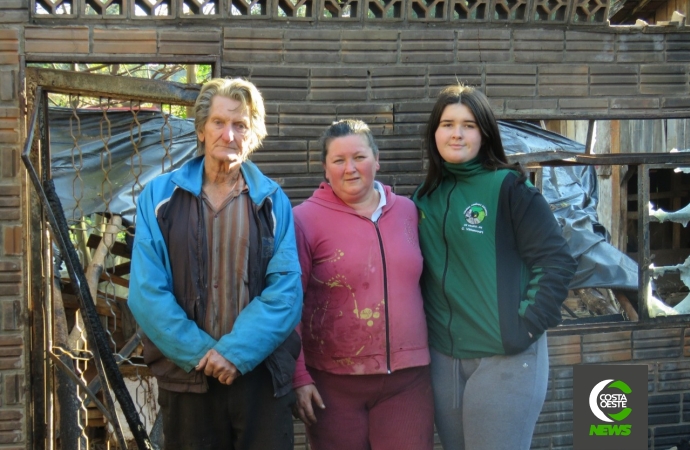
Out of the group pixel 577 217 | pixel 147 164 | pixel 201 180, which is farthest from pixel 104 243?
pixel 577 217

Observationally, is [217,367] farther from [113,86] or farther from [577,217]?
[577,217]

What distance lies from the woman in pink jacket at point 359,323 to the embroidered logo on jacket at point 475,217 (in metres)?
0.23

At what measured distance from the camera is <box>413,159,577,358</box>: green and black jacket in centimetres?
272

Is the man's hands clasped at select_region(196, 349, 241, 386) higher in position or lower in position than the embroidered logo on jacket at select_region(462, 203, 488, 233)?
lower

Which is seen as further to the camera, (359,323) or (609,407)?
(609,407)

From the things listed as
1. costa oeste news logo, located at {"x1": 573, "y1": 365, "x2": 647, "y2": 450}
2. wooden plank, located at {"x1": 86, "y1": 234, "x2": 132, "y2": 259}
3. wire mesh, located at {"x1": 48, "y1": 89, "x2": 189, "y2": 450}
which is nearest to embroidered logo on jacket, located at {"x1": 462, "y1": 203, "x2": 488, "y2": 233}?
costa oeste news logo, located at {"x1": 573, "y1": 365, "x2": 647, "y2": 450}

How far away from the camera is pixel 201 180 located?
2756 mm

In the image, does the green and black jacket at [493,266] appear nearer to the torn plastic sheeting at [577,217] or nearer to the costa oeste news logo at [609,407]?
the costa oeste news logo at [609,407]

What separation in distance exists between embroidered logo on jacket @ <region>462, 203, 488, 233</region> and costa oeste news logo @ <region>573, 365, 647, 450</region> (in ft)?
6.45

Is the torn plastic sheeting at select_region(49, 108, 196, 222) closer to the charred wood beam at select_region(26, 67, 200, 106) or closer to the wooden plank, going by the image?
the wooden plank

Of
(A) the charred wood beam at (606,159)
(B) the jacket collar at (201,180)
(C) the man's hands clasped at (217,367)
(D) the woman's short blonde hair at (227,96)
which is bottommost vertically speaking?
(C) the man's hands clasped at (217,367)

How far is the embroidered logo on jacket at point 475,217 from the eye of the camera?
281 cm

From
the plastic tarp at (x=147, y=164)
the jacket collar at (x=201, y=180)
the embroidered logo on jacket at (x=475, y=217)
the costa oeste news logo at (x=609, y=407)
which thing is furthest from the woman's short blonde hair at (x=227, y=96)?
the plastic tarp at (x=147, y=164)

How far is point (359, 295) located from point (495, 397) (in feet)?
2.00
